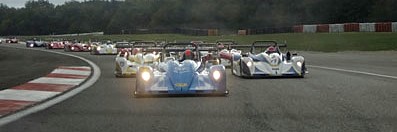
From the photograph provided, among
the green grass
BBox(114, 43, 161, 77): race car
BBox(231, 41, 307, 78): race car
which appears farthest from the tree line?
BBox(231, 41, 307, 78): race car

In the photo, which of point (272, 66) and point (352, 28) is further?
point (352, 28)

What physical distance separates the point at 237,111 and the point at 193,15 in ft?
312

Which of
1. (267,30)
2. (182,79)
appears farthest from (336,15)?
(182,79)

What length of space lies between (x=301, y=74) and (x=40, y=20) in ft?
547

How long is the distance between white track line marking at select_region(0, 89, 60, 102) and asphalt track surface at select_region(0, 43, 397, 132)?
0.57 meters

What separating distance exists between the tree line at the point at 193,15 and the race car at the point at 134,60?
47768 millimetres

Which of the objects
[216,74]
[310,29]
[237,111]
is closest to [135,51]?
[216,74]

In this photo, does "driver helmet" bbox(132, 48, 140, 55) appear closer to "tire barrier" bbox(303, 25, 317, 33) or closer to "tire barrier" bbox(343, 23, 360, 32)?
"tire barrier" bbox(343, 23, 360, 32)

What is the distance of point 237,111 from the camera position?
9.03 m

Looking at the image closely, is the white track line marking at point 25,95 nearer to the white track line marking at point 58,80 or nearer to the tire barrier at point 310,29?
the white track line marking at point 58,80

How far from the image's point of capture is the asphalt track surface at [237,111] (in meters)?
7.63

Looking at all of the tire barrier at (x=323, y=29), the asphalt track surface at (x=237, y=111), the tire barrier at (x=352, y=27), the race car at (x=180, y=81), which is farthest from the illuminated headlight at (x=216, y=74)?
the tire barrier at (x=323, y=29)

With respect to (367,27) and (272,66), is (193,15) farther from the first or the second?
(272,66)

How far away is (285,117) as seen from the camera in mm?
8281
